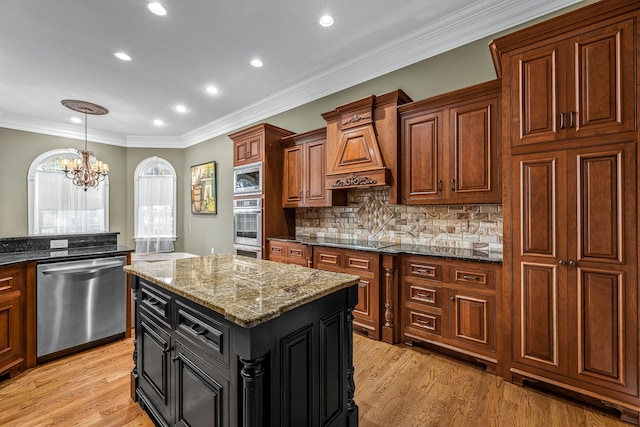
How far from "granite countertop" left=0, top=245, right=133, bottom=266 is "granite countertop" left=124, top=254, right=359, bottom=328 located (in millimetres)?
1202

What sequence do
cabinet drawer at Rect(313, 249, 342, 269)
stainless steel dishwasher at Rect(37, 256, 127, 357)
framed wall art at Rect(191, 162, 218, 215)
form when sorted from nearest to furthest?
stainless steel dishwasher at Rect(37, 256, 127, 357) < cabinet drawer at Rect(313, 249, 342, 269) < framed wall art at Rect(191, 162, 218, 215)

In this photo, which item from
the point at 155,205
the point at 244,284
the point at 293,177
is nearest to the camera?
the point at 244,284

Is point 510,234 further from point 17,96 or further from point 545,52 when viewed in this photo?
point 17,96

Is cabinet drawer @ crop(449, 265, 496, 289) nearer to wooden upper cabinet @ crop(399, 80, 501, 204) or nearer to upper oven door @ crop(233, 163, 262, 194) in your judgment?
wooden upper cabinet @ crop(399, 80, 501, 204)

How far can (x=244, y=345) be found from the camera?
1.08 meters

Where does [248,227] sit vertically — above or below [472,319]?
above

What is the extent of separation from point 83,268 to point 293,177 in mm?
2599

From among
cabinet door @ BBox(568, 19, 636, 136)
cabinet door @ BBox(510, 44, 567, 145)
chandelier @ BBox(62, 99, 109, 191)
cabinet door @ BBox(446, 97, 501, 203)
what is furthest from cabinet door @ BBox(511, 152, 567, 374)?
chandelier @ BBox(62, 99, 109, 191)

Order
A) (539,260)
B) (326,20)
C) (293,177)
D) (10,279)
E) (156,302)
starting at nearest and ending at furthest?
(156,302), (539,260), (10,279), (326,20), (293,177)

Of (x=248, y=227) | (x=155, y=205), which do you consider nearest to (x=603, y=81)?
(x=248, y=227)

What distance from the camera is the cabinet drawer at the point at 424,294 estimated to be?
2602 millimetres

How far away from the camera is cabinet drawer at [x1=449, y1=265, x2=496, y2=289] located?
2.34 meters

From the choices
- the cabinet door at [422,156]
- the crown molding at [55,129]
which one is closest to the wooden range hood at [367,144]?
the cabinet door at [422,156]

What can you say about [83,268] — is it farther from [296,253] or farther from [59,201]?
[59,201]
